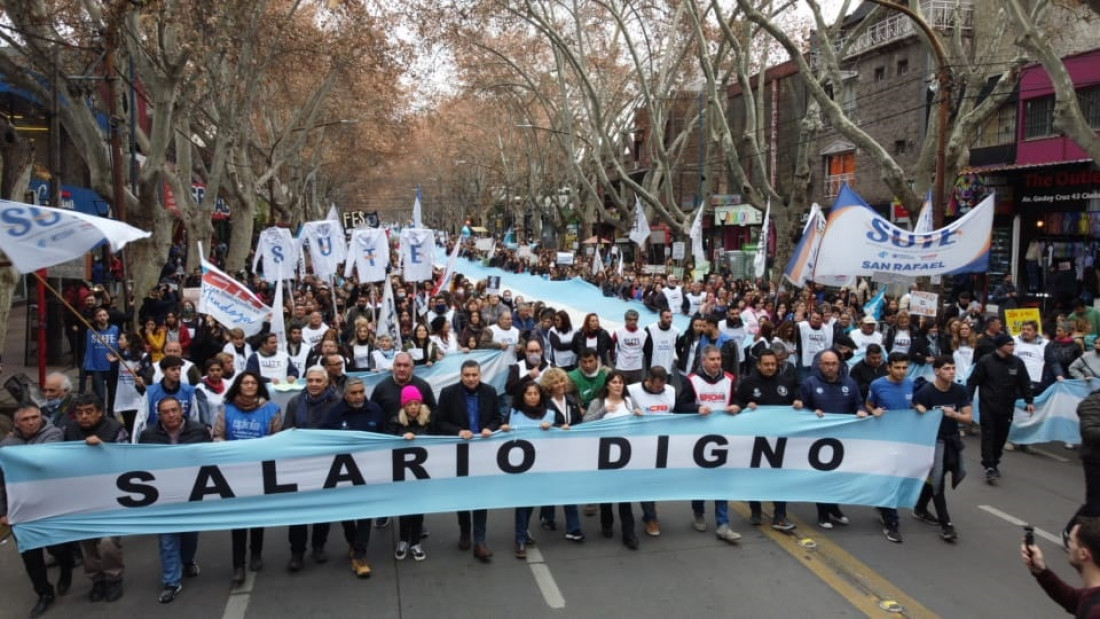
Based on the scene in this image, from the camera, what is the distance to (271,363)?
370 inches

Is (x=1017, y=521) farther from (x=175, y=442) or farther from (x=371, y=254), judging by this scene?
(x=371, y=254)

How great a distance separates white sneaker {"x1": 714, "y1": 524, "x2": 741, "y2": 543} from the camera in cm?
664

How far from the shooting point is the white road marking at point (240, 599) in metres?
5.51

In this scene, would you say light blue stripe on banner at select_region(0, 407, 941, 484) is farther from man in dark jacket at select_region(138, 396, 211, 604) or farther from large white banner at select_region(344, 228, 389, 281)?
large white banner at select_region(344, 228, 389, 281)

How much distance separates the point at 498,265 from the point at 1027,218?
1973 cm

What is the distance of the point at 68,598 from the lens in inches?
229

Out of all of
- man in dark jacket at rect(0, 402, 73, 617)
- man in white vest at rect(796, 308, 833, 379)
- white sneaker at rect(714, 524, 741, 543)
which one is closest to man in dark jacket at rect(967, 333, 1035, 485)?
man in white vest at rect(796, 308, 833, 379)

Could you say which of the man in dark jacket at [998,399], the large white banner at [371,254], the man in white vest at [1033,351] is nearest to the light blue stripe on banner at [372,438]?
the man in dark jacket at [998,399]

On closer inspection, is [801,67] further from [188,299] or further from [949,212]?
[949,212]

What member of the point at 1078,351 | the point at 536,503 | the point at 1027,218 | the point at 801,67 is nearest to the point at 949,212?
the point at 1027,218

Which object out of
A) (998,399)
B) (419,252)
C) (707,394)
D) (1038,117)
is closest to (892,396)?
(707,394)

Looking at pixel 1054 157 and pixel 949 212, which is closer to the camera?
pixel 1054 157

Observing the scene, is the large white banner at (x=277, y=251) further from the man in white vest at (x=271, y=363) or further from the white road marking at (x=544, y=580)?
the white road marking at (x=544, y=580)

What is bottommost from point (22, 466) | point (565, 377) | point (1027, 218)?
point (22, 466)
